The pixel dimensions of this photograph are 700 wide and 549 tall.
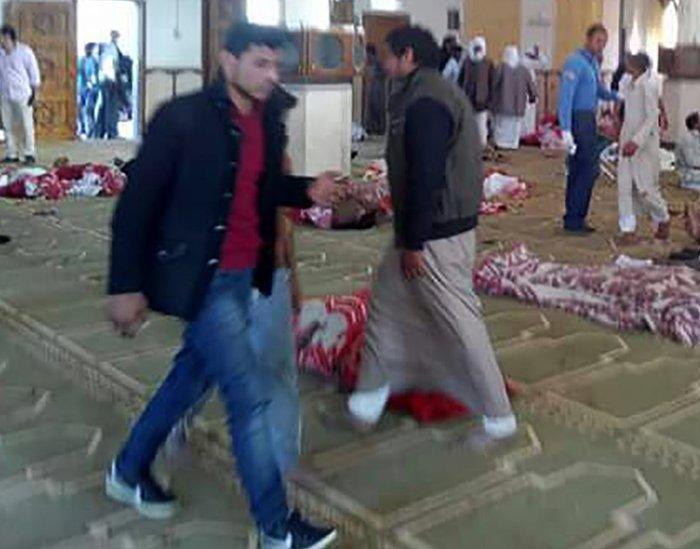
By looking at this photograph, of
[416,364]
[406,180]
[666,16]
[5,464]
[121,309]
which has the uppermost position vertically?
[666,16]

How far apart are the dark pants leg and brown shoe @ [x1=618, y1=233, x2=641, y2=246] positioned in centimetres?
41

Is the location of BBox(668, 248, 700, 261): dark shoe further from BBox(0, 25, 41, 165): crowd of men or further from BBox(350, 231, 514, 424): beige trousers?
BBox(0, 25, 41, 165): crowd of men

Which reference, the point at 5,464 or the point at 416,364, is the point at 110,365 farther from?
the point at 416,364

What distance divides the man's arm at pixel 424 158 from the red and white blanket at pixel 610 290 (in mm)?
1996

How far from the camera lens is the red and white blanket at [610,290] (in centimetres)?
507

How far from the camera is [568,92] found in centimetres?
734

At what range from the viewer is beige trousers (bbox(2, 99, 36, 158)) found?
1195 cm

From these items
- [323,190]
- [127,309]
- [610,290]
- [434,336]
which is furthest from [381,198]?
[127,309]

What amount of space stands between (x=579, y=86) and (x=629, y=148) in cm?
53

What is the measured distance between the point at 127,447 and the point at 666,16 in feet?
65.4

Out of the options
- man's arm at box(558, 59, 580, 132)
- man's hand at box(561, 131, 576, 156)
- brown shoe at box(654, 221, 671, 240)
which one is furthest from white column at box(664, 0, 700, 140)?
man's arm at box(558, 59, 580, 132)

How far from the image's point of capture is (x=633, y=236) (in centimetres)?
756

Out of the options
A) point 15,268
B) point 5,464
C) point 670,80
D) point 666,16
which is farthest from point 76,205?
point 666,16

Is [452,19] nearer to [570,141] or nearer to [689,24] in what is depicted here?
[689,24]
